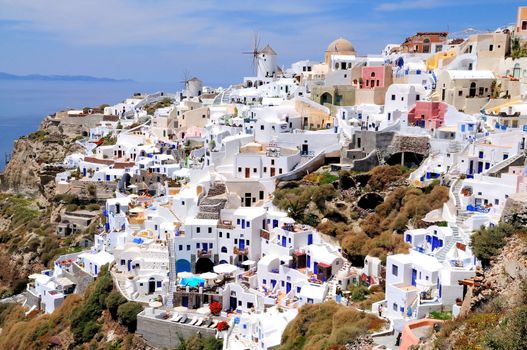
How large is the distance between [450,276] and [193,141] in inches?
1165

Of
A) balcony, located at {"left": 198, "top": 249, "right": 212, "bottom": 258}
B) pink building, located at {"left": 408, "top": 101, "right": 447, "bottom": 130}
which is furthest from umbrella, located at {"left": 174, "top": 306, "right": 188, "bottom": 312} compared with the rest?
pink building, located at {"left": 408, "top": 101, "right": 447, "bottom": 130}

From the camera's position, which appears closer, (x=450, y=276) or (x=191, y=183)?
(x=450, y=276)

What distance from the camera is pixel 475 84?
112 feet

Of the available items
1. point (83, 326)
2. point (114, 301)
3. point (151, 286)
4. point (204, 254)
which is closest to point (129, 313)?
point (114, 301)

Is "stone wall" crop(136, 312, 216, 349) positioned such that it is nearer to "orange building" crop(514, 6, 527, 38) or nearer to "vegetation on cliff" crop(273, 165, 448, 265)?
"vegetation on cliff" crop(273, 165, 448, 265)

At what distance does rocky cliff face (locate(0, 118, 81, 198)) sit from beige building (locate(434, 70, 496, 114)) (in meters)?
36.9

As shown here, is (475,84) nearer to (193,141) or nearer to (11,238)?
(193,141)

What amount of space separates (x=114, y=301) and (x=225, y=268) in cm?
542

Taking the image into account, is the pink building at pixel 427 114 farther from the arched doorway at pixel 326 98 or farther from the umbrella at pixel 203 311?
the umbrella at pixel 203 311

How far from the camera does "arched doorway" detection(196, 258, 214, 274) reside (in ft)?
93.7

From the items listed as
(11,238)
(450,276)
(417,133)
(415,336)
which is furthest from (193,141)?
(415,336)

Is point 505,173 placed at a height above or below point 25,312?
above

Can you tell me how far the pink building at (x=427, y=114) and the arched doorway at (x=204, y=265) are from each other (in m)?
14.0

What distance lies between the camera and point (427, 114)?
1299 inches
